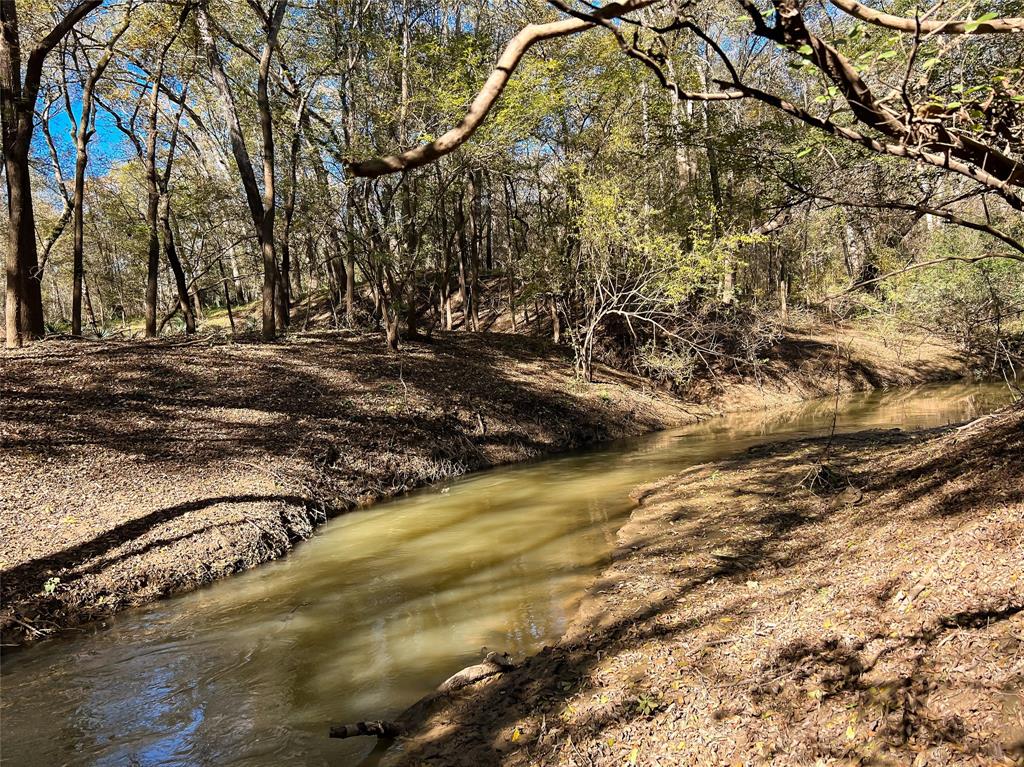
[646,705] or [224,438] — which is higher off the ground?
[224,438]

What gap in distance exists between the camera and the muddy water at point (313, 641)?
4781 millimetres

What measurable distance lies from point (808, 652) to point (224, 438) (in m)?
10.8

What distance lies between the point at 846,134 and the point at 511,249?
25.7m

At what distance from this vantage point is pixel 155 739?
4.75 m

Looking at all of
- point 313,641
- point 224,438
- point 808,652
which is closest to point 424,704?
point 313,641

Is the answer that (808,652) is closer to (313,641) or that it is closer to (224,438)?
(313,641)

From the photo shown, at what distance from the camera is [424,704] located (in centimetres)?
471

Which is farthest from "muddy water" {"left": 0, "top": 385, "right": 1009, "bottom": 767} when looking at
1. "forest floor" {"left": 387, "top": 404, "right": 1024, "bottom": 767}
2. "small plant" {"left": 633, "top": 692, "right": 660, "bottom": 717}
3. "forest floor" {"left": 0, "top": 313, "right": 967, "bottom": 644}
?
"small plant" {"left": 633, "top": 692, "right": 660, "bottom": 717}

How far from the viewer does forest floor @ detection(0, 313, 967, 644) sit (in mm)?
7973

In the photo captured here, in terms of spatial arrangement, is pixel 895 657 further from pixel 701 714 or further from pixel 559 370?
pixel 559 370

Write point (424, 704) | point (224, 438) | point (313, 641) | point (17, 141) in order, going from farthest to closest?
point (17, 141), point (224, 438), point (313, 641), point (424, 704)

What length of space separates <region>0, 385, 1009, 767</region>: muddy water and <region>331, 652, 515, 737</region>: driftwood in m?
0.12

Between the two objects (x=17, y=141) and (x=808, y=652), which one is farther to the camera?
(x=17, y=141)

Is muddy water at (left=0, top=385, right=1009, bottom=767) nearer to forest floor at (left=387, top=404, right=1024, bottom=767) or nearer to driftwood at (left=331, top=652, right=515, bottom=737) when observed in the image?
driftwood at (left=331, top=652, right=515, bottom=737)
